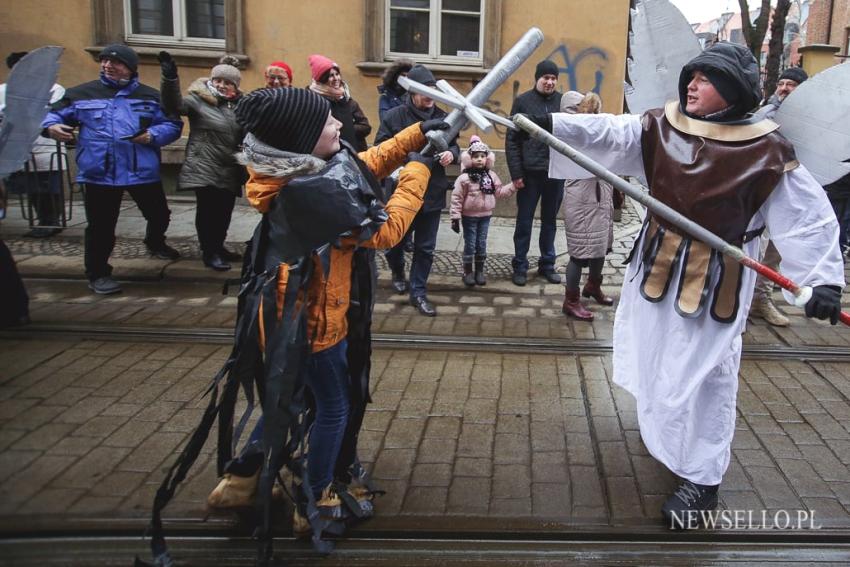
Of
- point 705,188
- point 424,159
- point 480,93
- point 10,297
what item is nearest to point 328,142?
point 424,159

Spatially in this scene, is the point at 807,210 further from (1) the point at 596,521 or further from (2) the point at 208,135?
(2) the point at 208,135

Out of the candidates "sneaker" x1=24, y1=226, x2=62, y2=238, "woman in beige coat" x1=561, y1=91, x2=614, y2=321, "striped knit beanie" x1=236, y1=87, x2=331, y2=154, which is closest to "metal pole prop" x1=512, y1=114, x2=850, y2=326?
"striped knit beanie" x1=236, y1=87, x2=331, y2=154

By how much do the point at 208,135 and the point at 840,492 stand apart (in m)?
5.47

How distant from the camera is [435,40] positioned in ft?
30.9

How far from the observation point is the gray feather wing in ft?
11.4

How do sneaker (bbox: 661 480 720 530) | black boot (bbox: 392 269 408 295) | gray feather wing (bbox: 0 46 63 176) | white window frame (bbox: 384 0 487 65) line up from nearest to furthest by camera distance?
sneaker (bbox: 661 480 720 530), gray feather wing (bbox: 0 46 63 176), black boot (bbox: 392 269 408 295), white window frame (bbox: 384 0 487 65)

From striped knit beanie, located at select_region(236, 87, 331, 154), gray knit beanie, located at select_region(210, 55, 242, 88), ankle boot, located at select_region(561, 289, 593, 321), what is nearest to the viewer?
striped knit beanie, located at select_region(236, 87, 331, 154)

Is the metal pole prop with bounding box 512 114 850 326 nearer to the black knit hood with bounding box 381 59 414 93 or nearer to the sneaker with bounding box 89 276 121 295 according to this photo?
the black knit hood with bounding box 381 59 414 93

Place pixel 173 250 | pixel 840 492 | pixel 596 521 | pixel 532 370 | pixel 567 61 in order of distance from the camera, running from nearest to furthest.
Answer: pixel 596 521 → pixel 840 492 → pixel 532 370 → pixel 173 250 → pixel 567 61

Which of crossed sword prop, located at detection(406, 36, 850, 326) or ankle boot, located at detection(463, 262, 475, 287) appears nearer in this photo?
crossed sword prop, located at detection(406, 36, 850, 326)

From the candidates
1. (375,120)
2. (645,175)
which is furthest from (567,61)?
(645,175)

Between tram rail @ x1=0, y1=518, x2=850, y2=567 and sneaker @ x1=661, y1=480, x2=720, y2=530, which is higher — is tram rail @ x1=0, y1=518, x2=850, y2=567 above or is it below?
below

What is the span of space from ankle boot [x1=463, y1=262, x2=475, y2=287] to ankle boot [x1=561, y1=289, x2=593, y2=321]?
1010 millimetres

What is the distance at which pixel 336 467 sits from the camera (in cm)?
298
